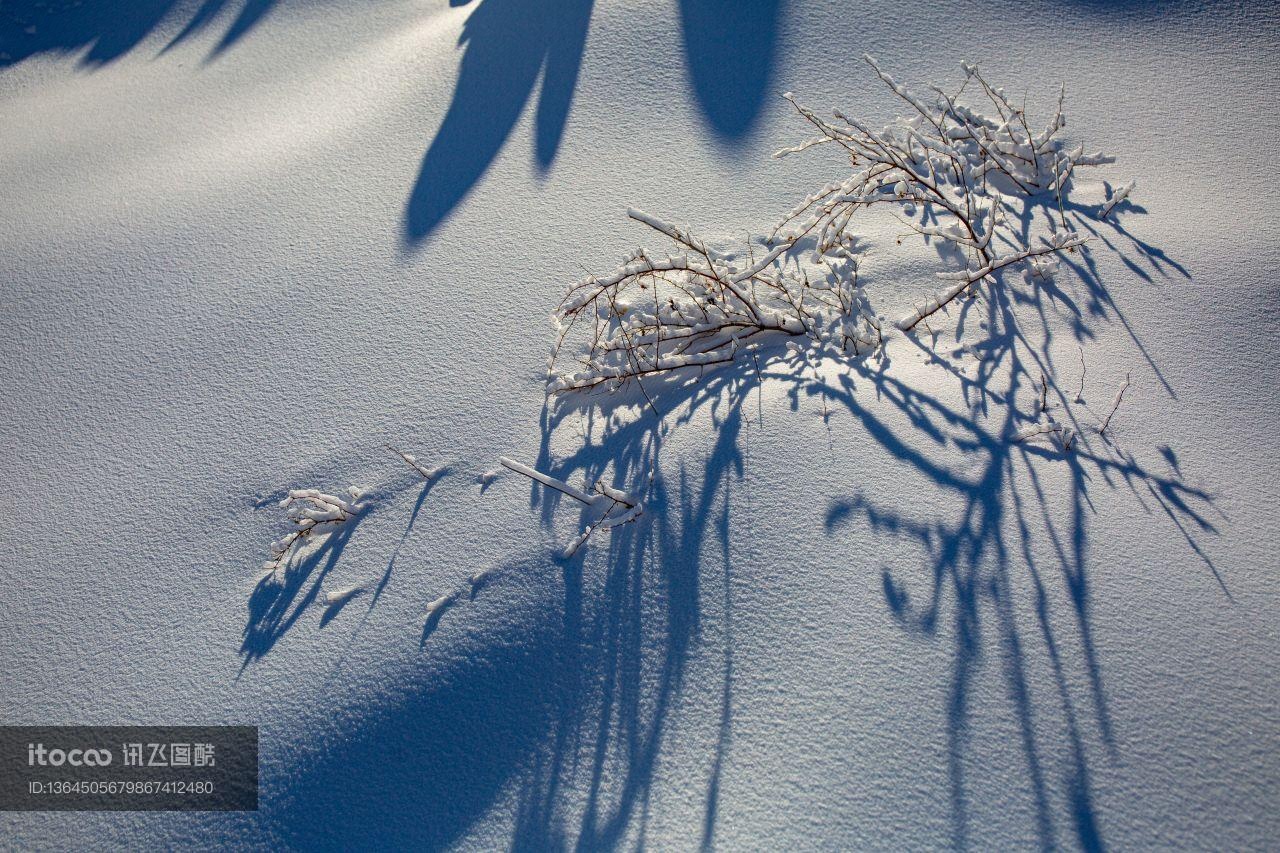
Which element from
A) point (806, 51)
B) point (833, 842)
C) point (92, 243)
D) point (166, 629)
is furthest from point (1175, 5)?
point (92, 243)

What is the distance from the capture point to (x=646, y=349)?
2311 millimetres

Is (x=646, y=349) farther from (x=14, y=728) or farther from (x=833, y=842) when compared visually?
(x=14, y=728)

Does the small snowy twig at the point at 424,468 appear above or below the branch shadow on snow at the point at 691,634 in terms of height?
above

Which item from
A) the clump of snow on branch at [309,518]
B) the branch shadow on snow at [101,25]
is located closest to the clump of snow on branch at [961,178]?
the clump of snow on branch at [309,518]

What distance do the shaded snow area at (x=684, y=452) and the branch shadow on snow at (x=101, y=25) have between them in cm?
156

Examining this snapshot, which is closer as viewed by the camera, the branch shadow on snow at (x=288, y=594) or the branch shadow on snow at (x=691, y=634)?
the branch shadow on snow at (x=691, y=634)

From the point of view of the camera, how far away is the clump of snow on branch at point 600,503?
73.5 inches

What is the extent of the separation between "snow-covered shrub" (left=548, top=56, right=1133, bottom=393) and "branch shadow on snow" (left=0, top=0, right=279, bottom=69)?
3663mm

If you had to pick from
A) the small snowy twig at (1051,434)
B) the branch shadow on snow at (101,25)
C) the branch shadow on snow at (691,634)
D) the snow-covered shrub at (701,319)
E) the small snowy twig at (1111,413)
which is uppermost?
the branch shadow on snow at (101,25)

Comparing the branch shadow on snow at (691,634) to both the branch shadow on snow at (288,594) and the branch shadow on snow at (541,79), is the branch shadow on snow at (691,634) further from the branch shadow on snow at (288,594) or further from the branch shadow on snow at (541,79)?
the branch shadow on snow at (541,79)

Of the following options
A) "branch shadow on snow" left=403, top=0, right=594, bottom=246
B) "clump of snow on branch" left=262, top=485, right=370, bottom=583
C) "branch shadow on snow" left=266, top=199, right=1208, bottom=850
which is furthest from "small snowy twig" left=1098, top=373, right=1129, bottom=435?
"branch shadow on snow" left=403, top=0, right=594, bottom=246

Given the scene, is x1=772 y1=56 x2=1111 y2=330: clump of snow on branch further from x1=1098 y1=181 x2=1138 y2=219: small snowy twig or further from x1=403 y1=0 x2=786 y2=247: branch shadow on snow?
x1=403 y1=0 x2=786 y2=247: branch shadow on snow
